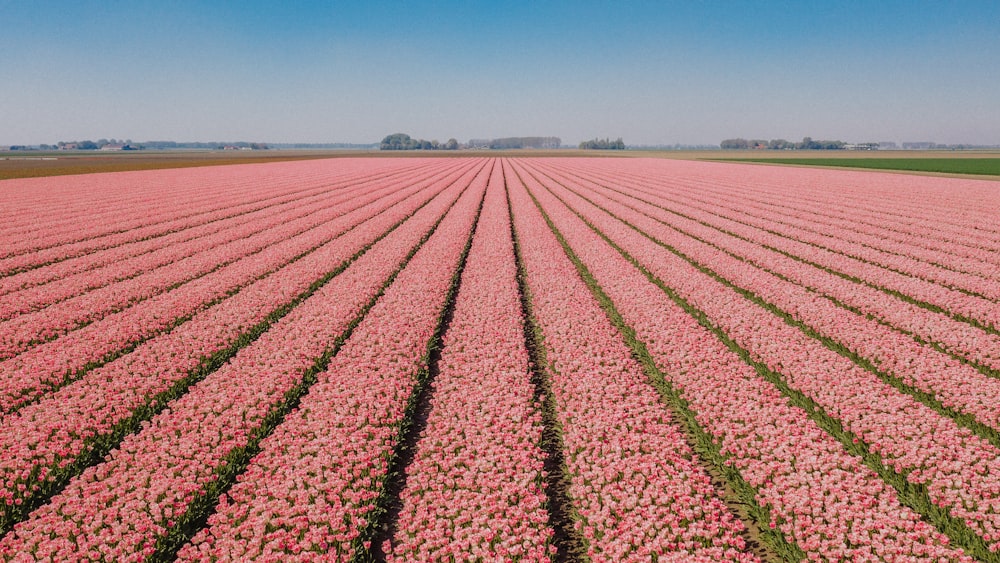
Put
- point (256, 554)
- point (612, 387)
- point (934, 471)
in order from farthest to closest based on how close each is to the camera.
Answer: point (612, 387) < point (934, 471) < point (256, 554)

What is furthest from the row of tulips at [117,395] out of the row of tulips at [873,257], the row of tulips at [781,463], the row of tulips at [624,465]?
the row of tulips at [873,257]

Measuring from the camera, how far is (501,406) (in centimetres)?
721

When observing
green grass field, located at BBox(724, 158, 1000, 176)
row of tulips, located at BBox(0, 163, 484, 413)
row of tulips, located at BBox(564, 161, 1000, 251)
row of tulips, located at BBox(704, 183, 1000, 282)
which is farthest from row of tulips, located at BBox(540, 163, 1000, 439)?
green grass field, located at BBox(724, 158, 1000, 176)

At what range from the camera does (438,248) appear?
17703 mm

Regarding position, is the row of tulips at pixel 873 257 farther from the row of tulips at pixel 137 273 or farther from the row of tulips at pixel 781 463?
the row of tulips at pixel 137 273

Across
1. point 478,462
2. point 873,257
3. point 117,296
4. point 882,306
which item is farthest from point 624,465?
point 873,257

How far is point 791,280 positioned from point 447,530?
12.6m

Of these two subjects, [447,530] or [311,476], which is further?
[311,476]

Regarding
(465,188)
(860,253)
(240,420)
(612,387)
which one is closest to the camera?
(240,420)

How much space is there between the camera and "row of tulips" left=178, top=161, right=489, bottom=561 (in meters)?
4.76

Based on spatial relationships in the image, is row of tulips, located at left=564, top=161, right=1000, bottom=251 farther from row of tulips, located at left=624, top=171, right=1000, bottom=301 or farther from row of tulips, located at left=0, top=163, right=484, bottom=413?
row of tulips, located at left=0, top=163, right=484, bottom=413

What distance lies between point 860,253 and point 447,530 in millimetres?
17390

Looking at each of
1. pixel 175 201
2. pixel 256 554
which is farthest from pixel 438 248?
pixel 175 201

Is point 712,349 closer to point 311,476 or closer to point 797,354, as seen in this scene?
point 797,354
